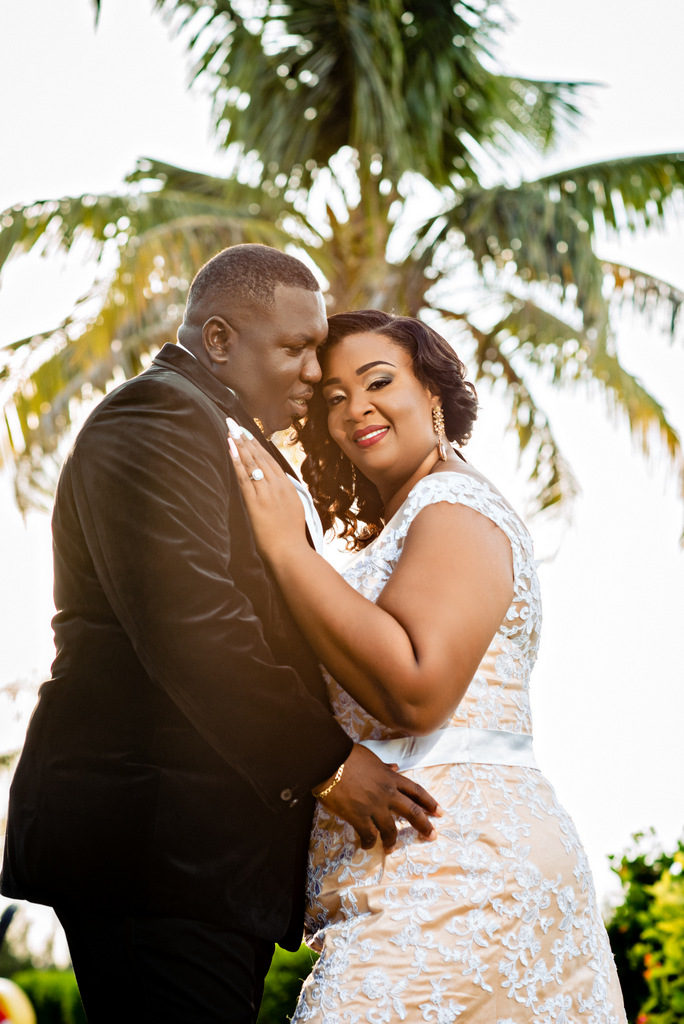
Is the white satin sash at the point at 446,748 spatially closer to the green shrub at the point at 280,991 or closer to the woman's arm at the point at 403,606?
the woman's arm at the point at 403,606

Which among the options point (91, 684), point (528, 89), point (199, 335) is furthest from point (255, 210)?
point (91, 684)

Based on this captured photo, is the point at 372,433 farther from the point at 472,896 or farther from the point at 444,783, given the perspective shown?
the point at 472,896

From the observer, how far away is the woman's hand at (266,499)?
2.87 m

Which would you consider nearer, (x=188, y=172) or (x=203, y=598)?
(x=203, y=598)

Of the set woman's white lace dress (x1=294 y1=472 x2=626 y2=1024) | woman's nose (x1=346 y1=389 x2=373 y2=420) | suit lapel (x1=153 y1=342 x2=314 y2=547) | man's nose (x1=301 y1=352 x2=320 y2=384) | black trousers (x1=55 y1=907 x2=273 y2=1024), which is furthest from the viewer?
woman's nose (x1=346 y1=389 x2=373 y2=420)

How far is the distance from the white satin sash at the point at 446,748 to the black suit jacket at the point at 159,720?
250mm

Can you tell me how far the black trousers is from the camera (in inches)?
100

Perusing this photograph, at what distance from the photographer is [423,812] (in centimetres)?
277

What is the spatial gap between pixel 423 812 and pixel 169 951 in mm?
661

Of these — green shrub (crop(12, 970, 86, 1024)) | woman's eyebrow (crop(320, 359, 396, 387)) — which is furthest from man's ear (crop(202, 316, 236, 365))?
green shrub (crop(12, 970, 86, 1024))

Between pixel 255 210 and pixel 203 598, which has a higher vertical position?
pixel 255 210

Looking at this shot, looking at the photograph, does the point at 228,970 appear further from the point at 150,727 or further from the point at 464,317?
the point at 464,317

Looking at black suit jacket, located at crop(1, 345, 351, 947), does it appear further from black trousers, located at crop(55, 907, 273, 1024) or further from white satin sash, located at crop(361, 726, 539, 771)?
white satin sash, located at crop(361, 726, 539, 771)

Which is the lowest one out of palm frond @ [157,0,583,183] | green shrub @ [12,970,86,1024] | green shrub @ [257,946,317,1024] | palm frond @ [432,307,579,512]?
green shrub @ [12,970,86,1024]
